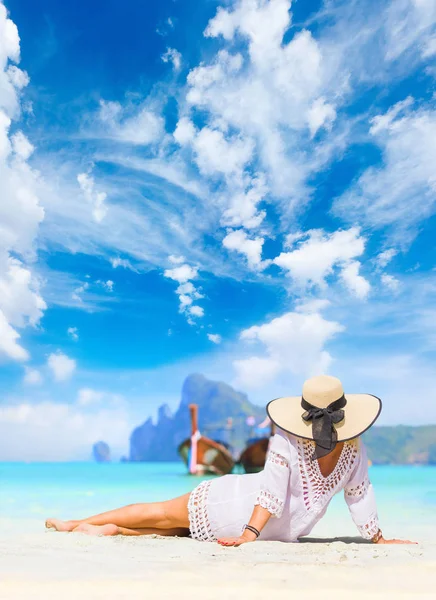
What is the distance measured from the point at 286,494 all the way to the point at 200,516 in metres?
0.57

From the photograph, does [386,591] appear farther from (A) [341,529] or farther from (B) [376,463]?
(B) [376,463]

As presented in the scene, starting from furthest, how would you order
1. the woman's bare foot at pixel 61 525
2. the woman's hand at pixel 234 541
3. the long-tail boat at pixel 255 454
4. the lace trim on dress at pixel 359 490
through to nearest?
1. the long-tail boat at pixel 255 454
2. the woman's bare foot at pixel 61 525
3. the lace trim on dress at pixel 359 490
4. the woman's hand at pixel 234 541

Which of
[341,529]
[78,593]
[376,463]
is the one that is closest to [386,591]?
[78,593]

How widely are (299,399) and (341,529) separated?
393cm

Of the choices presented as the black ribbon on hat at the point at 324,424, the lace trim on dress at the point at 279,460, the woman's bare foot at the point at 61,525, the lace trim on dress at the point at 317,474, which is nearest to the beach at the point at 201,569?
the woman's bare foot at the point at 61,525

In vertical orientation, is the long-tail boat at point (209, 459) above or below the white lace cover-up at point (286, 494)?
above

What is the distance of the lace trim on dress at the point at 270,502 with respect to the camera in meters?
3.28

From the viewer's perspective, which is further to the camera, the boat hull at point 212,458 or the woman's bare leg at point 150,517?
the boat hull at point 212,458

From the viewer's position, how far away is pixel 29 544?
3.45m

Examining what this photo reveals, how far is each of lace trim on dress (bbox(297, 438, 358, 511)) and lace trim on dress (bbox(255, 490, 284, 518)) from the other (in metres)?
0.19

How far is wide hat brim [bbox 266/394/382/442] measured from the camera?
10.7 ft

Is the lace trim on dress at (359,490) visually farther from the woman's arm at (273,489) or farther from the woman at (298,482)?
the woman's arm at (273,489)

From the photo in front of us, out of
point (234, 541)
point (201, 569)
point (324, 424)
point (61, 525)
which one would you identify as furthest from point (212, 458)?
point (201, 569)

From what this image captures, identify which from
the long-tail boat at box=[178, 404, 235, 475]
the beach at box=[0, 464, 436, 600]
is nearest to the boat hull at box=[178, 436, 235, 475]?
the long-tail boat at box=[178, 404, 235, 475]
